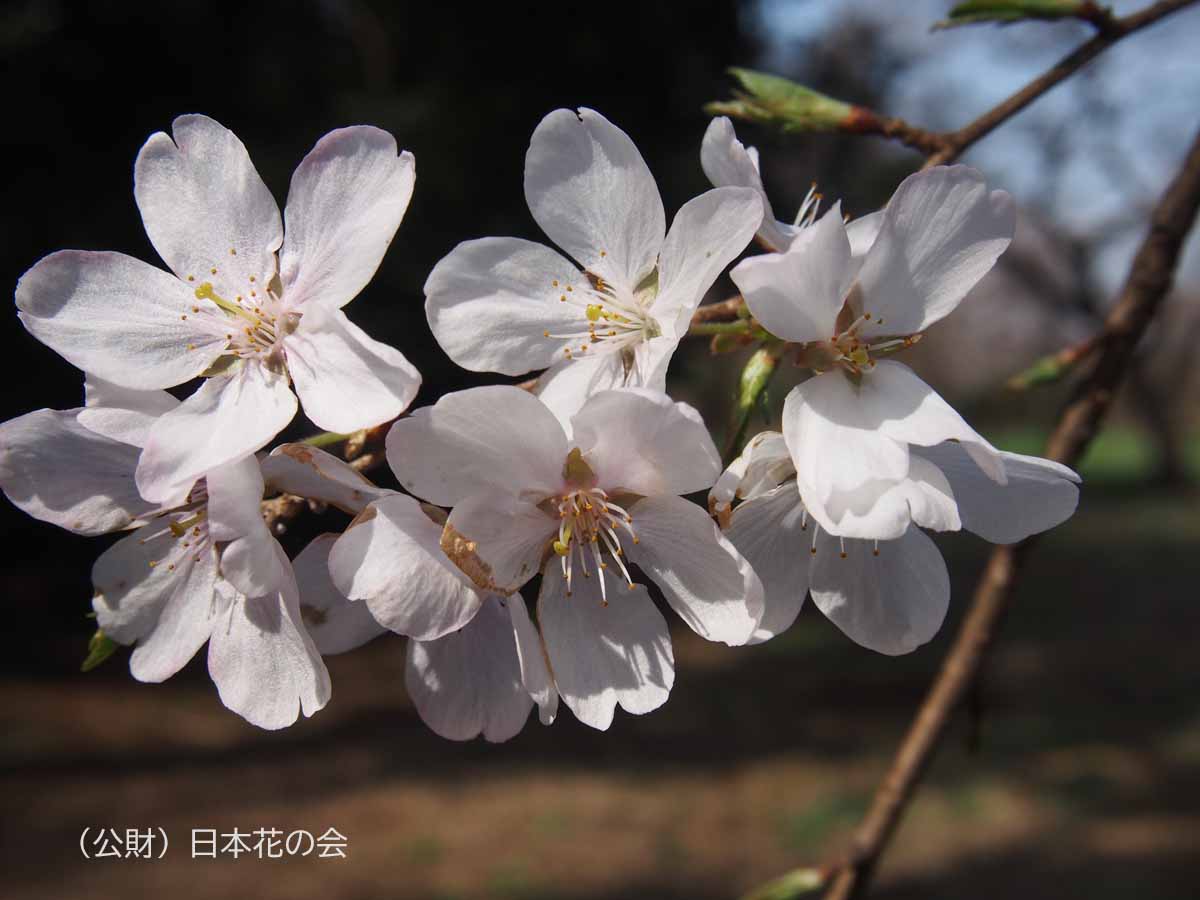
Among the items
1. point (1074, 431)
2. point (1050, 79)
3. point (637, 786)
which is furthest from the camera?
point (637, 786)

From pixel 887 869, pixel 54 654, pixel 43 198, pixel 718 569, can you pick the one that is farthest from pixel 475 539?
pixel 54 654

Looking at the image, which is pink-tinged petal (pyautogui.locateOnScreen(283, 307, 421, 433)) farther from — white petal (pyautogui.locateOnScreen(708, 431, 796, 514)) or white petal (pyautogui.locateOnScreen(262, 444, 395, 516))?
white petal (pyautogui.locateOnScreen(708, 431, 796, 514))

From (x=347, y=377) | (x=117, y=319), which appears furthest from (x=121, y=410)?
(x=347, y=377)

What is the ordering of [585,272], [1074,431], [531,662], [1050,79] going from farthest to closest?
[1074,431] < [1050,79] < [585,272] < [531,662]

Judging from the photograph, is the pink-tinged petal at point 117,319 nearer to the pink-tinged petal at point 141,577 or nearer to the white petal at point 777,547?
the pink-tinged petal at point 141,577

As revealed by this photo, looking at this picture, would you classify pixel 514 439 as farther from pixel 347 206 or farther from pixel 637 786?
pixel 637 786

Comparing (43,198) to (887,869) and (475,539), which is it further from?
(475,539)

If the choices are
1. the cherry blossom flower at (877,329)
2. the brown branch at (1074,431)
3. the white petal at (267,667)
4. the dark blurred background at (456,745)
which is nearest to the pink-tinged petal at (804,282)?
the cherry blossom flower at (877,329)
